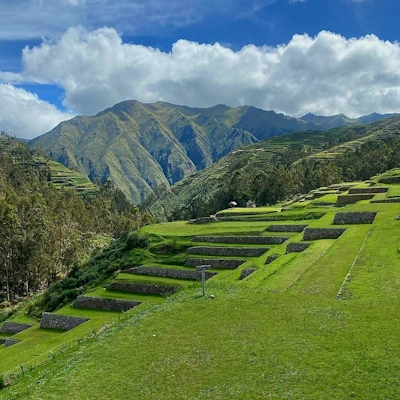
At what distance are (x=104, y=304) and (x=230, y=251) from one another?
430 inches

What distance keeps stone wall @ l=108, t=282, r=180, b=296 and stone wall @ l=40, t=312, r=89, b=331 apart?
13.9 ft

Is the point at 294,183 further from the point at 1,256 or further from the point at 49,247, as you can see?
the point at 1,256

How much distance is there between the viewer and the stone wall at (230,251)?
1287 inches

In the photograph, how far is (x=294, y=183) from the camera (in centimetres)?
8869

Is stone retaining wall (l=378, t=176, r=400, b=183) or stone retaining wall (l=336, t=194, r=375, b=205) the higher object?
stone retaining wall (l=378, t=176, r=400, b=183)

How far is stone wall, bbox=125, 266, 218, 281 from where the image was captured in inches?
1242

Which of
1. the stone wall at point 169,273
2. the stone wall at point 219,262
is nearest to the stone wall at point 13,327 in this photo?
the stone wall at point 169,273

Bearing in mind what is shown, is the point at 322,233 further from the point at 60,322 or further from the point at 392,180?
the point at 392,180

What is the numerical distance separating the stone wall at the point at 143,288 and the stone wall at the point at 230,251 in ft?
19.7

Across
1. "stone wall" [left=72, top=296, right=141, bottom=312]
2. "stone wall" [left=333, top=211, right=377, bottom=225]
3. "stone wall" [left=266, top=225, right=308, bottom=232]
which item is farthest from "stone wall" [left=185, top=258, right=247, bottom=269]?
"stone wall" [left=333, top=211, right=377, bottom=225]

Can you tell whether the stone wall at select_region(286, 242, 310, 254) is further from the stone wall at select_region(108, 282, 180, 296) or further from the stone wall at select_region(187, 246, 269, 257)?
the stone wall at select_region(108, 282, 180, 296)

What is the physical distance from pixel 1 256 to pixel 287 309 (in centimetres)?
5350

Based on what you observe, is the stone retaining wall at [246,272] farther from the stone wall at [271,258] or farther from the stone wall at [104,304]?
the stone wall at [104,304]

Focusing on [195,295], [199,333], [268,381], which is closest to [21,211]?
[195,295]
